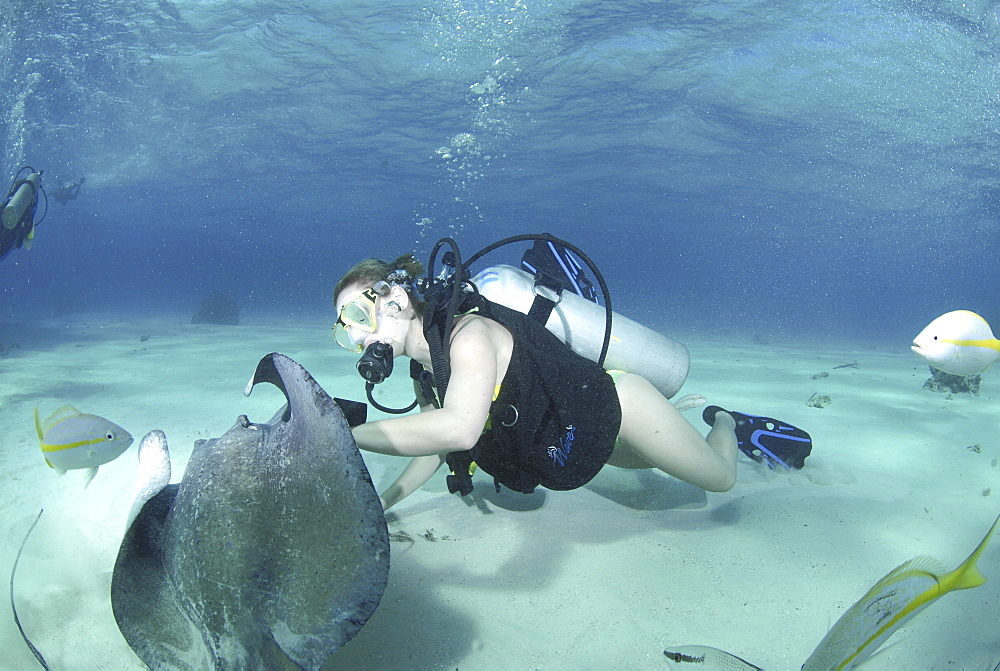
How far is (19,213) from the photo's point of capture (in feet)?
22.1

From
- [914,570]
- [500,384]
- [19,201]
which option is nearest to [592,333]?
[500,384]

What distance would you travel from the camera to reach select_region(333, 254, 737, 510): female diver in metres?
2.82

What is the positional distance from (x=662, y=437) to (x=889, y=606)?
2.00 meters

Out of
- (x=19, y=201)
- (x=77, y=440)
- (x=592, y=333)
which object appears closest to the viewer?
(x=77, y=440)

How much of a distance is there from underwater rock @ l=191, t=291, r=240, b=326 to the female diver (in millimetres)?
24952

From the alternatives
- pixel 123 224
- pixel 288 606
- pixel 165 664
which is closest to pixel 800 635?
pixel 288 606

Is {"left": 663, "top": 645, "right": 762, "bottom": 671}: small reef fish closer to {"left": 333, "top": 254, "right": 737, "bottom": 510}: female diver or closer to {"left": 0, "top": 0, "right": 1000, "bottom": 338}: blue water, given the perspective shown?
{"left": 333, "top": 254, "right": 737, "bottom": 510}: female diver

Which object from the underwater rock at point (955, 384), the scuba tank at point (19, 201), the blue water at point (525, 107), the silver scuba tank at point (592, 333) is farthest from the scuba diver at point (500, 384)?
the blue water at point (525, 107)

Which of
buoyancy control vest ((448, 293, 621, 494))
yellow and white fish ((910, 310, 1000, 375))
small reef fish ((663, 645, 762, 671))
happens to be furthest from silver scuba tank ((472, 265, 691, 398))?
small reef fish ((663, 645, 762, 671))

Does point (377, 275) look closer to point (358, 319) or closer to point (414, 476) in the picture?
point (358, 319)

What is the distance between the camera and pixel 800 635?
250 centimetres

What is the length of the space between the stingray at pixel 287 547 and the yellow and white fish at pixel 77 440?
2088 mm

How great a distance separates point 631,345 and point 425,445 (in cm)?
236

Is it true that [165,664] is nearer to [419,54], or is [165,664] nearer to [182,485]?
[182,485]
